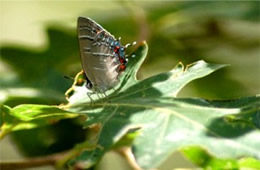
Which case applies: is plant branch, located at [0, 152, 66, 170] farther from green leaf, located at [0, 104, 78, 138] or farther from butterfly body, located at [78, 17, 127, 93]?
butterfly body, located at [78, 17, 127, 93]

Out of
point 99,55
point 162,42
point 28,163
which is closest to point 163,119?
point 99,55

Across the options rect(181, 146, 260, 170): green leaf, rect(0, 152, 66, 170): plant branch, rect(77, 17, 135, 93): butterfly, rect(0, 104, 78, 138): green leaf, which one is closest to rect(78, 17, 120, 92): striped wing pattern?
rect(77, 17, 135, 93): butterfly

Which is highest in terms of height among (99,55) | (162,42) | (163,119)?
(99,55)

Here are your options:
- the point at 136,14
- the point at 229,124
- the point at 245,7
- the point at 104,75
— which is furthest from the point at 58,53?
the point at 229,124

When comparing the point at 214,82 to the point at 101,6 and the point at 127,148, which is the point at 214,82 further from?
the point at 101,6

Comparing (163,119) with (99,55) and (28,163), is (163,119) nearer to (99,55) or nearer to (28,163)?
(99,55)

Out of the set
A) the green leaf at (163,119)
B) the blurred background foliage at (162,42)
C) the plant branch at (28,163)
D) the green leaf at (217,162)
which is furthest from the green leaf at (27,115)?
the blurred background foliage at (162,42)

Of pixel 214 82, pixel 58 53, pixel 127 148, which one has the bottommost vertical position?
pixel 214 82
